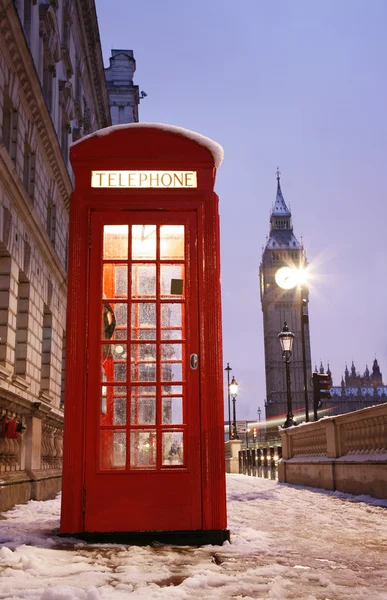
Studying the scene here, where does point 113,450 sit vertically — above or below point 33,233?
below

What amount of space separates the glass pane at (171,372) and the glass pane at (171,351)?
65 millimetres

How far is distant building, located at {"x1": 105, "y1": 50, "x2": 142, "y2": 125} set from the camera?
1745 inches

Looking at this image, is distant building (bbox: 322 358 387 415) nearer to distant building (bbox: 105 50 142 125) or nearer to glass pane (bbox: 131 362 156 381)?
distant building (bbox: 105 50 142 125)

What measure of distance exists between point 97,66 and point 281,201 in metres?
131

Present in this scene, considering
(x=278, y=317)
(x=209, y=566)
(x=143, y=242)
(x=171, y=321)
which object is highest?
(x=278, y=317)

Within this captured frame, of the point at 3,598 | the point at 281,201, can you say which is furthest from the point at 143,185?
the point at 281,201

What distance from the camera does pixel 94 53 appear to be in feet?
93.5

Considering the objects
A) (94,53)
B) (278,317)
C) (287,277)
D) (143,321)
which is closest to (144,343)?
(143,321)

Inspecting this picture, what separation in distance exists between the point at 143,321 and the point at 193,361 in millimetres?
586

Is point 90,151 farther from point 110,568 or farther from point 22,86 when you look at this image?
point 22,86

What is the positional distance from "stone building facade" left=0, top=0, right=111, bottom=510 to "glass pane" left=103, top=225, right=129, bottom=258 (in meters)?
3.47

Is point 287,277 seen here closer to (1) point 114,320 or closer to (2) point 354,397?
(1) point 114,320

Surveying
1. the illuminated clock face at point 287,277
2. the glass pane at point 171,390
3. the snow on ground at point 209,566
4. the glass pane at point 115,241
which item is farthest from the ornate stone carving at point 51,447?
the illuminated clock face at point 287,277

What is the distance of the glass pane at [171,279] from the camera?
19.6 feet
